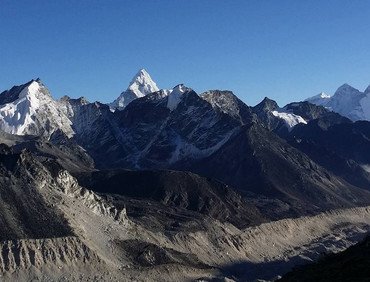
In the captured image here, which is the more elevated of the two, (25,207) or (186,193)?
(25,207)

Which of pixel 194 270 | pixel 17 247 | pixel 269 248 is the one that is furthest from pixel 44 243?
pixel 269 248

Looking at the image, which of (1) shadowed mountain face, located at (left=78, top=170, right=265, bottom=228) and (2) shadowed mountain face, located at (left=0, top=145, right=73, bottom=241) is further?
(1) shadowed mountain face, located at (left=78, top=170, right=265, bottom=228)

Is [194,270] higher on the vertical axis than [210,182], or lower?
lower

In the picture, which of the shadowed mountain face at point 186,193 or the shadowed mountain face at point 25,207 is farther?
the shadowed mountain face at point 186,193

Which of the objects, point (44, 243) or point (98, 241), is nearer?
point (44, 243)

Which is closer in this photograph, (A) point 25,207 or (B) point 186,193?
(A) point 25,207

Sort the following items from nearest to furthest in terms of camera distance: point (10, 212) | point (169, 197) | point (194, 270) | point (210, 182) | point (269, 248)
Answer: point (10, 212) < point (194, 270) < point (269, 248) < point (169, 197) < point (210, 182)

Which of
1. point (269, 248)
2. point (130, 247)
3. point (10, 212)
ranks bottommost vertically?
point (269, 248)

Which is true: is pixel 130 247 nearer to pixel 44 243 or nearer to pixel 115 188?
pixel 44 243

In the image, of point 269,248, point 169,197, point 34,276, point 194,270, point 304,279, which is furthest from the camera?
point 169,197

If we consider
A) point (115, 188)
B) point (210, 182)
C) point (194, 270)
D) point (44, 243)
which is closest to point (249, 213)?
point (210, 182)
